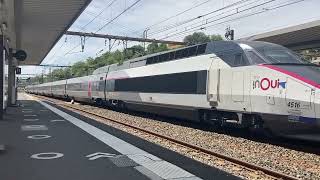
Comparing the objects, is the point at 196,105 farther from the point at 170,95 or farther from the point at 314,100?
the point at 314,100

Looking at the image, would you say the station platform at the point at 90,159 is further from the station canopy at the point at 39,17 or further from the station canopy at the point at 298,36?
the station canopy at the point at 298,36

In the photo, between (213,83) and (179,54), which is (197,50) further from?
(213,83)

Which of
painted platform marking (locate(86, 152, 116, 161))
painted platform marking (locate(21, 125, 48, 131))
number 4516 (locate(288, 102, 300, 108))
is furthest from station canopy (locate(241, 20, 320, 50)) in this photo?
painted platform marking (locate(86, 152, 116, 161))

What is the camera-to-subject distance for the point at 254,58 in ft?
45.3

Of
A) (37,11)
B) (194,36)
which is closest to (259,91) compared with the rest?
(37,11)

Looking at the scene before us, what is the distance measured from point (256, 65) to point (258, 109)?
1270mm

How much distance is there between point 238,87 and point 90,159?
18.6ft

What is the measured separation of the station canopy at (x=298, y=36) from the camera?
86.2 feet

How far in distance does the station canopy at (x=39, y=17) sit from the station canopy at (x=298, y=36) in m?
12.0

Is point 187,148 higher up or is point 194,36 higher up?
point 194,36

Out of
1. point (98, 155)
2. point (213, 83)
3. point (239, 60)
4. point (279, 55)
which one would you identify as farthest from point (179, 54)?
point (98, 155)

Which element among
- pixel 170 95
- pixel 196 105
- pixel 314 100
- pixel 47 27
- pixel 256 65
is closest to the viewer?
pixel 314 100

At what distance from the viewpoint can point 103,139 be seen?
1378cm

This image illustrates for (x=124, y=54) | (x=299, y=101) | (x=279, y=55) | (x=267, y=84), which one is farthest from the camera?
(x=124, y=54)
